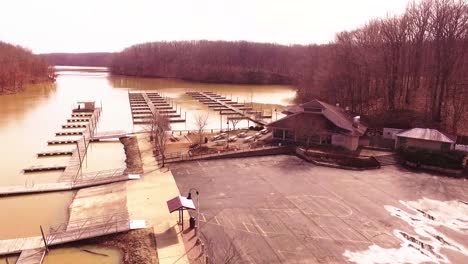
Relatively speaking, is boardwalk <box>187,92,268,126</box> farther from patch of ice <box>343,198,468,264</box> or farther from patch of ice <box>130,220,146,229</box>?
patch of ice <box>130,220,146,229</box>

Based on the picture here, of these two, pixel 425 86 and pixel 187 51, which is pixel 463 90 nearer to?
pixel 425 86

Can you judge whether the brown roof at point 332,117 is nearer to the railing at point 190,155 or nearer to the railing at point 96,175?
the railing at point 190,155

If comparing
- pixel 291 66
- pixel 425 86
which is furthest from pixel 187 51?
pixel 425 86

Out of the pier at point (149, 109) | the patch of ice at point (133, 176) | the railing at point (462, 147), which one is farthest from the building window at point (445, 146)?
the pier at point (149, 109)

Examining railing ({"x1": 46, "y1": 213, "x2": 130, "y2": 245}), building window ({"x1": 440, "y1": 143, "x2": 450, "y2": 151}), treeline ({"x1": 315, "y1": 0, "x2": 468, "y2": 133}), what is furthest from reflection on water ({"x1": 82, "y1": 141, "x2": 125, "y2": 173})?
treeline ({"x1": 315, "y1": 0, "x2": 468, "y2": 133})

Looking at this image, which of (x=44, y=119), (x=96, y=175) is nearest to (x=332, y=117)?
(x=96, y=175)

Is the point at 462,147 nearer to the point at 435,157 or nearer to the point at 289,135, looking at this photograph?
the point at 435,157

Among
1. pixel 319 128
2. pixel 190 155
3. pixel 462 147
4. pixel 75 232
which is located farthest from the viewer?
pixel 319 128
